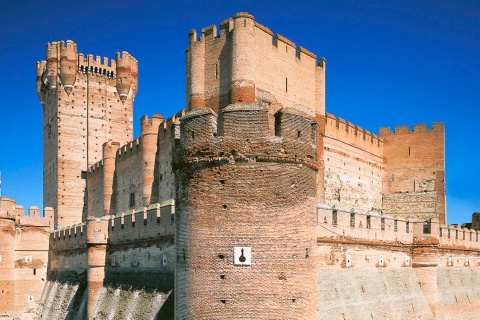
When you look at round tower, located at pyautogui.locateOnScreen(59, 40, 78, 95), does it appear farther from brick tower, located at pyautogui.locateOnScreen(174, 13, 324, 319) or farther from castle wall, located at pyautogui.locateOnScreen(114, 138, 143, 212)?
brick tower, located at pyautogui.locateOnScreen(174, 13, 324, 319)

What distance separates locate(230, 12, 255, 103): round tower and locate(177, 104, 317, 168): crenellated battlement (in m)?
13.1

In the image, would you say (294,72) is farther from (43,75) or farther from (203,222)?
(43,75)

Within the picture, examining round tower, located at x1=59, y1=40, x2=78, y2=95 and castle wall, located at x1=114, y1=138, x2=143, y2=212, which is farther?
round tower, located at x1=59, y1=40, x2=78, y2=95

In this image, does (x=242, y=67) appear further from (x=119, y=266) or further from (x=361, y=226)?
(x=119, y=266)

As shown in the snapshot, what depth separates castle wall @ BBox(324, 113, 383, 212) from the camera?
33359 millimetres

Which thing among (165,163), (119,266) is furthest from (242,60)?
(119,266)

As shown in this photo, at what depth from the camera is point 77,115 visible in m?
43.5

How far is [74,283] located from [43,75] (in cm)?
2405

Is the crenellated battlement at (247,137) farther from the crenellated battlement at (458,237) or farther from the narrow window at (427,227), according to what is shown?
the crenellated battlement at (458,237)

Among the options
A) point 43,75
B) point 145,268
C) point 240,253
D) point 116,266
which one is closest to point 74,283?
point 116,266

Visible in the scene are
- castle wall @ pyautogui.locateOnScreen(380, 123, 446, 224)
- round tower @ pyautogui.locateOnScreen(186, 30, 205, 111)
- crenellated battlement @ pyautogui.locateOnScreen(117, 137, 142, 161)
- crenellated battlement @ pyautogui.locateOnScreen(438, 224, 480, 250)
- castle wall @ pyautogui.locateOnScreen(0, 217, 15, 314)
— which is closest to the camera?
crenellated battlement @ pyautogui.locateOnScreen(438, 224, 480, 250)

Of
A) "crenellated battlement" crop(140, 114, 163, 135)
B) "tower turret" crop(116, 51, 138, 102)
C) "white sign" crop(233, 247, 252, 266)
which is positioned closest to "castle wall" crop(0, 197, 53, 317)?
"crenellated battlement" crop(140, 114, 163, 135)

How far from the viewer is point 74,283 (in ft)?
89.6

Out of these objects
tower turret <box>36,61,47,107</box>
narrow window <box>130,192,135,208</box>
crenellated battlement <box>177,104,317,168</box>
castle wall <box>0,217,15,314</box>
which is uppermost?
tower turret <box>36,61,47,107</box>
